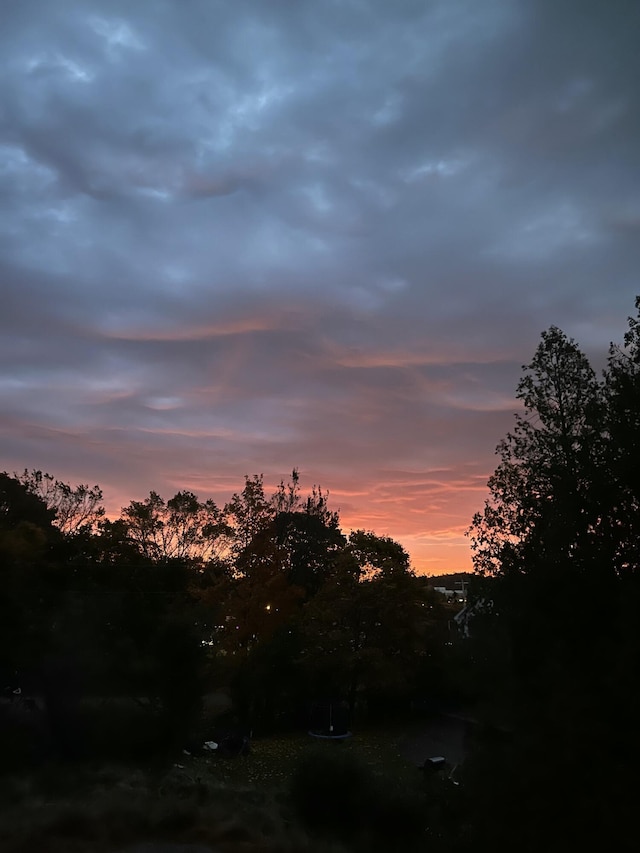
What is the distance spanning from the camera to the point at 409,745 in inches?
998

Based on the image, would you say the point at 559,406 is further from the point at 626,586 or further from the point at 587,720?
the point at 587,720

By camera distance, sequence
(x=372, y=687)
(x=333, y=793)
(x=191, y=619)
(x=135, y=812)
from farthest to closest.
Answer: (x=372, y=687) < (x=191, y=619) < (x=333, y=793) < (x=135, y=812)

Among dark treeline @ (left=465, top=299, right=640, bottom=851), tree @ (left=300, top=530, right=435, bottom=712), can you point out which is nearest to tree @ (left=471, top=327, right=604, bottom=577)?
dark treeline @ (left=465, top=299, right=640, bottom=851)

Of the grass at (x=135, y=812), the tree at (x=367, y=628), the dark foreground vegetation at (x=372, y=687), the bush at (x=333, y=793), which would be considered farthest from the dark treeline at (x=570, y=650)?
the tree at (x=367, y=628)

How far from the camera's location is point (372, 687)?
2931 cm

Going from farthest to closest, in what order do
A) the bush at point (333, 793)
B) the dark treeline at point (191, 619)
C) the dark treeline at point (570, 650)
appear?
1. the dark treeline at point (191, 619)
2. the bush at point (333, 793)
3. the dark treeline at point (570, 650)

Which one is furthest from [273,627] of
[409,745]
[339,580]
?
[409,745]

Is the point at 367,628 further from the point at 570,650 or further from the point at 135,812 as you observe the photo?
the point at 570,650

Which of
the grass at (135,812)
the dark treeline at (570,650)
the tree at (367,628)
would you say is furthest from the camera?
the tree at (367,628)

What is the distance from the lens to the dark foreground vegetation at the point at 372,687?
6375 mm

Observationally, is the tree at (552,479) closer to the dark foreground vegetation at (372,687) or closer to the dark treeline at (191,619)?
the dark foreground vegetation at (372,687)

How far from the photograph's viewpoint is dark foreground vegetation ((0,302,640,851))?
20.9 ft

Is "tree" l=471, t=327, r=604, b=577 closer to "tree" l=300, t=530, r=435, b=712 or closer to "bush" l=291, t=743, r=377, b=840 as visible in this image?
"bush" l=291, t=743, r=377, b=840

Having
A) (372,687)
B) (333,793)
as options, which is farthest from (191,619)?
(372,687)
